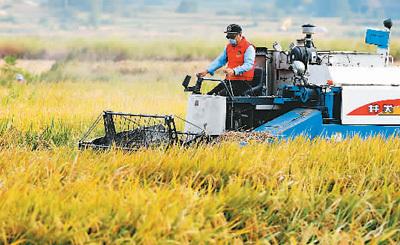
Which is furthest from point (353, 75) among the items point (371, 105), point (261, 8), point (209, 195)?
point (261, 8)

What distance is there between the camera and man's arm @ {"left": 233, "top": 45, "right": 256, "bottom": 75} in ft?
38.0

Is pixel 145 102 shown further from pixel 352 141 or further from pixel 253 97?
pixel 352 141

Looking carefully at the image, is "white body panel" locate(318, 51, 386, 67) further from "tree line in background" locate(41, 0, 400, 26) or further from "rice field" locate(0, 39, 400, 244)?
"tree line in background" locate(41, 0, 400, 26)

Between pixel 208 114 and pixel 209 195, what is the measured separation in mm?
3955

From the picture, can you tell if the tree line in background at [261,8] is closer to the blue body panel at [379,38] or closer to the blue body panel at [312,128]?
the blue body panel at [379,38]

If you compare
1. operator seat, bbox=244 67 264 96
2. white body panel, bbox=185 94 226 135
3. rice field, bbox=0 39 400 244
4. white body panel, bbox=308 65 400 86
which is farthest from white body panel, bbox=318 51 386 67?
rice field, bbox=0 39 400 244

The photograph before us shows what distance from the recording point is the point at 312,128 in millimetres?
10805

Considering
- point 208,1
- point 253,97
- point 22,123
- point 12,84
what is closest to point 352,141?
point 253,97

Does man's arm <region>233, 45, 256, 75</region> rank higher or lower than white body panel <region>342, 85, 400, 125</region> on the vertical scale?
higher

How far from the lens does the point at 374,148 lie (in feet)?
30.1

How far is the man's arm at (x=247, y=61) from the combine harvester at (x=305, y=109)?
0.28m

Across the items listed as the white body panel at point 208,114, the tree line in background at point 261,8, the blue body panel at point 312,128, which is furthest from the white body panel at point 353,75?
the tree line in background at point 261,8

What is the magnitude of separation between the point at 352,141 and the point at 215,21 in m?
58.8

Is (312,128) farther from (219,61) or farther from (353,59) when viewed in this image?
(219,61)
